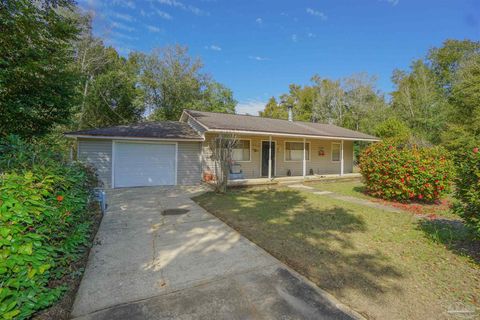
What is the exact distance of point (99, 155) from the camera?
32.9 ft

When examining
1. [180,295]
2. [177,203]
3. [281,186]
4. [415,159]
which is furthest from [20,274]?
[281,186]

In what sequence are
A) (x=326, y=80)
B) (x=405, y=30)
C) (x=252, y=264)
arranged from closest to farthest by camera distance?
(x=252, y=264), (x=405, y=30), (x=326, y=80)

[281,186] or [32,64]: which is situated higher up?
[32,64]

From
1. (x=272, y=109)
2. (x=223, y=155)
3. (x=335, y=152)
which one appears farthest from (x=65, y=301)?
(x=272, y=109)

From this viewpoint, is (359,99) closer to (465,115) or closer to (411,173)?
(465,115)

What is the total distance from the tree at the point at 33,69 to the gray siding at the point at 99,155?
2417 millimetres

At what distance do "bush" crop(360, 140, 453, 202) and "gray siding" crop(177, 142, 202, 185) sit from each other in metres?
7.57

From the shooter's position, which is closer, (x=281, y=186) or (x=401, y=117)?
(x=281, y=186)

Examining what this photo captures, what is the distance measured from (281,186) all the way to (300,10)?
987 cm

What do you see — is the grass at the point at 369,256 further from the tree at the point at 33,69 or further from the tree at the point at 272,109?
the tree at the point at 272,109

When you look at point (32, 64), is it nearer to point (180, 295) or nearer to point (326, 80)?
point (180, 295)

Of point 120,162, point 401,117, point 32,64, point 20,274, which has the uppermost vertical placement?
point 401,117

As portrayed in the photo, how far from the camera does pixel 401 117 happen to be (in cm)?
2567

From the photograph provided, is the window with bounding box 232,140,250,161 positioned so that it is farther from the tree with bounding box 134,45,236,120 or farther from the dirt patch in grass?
the tree with bounding box 134,45,236,120
